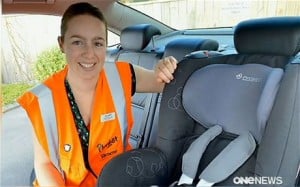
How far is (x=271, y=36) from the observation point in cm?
117

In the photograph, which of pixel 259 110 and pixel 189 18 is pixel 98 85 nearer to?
pixel 259 110

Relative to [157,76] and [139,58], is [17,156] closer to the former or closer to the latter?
[139,58]

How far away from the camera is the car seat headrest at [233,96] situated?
1055mm

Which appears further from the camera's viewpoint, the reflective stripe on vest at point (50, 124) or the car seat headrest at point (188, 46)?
the car seat headrest at point (188, 46)

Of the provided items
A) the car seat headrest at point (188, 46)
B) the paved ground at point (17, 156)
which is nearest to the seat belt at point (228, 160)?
the car seat headrest at point (188, 46)

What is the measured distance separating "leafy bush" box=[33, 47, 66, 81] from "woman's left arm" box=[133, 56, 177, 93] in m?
0.51

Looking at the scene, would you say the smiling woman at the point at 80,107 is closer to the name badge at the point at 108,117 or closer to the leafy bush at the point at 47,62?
the name badge at the point at 108,117

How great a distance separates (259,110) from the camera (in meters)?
1.05

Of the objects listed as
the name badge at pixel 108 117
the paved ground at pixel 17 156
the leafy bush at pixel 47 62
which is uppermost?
the leafy bush at pixel 47 62

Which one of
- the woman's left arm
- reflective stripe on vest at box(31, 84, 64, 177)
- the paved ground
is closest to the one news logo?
the woman's left arm

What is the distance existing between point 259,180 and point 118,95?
565mm

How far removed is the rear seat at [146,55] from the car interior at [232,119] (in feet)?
1.55

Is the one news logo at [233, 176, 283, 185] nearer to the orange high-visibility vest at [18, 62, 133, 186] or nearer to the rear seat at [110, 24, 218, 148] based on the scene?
the orange high-visibility vest at [18, 62, 133, 186]

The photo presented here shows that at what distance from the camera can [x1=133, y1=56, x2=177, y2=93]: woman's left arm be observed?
1.25 metres
